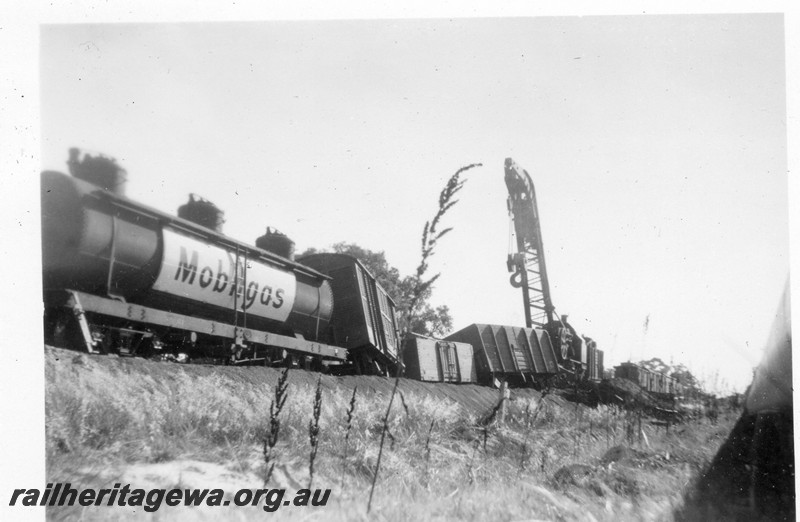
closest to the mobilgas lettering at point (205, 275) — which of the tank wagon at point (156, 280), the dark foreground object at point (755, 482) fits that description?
the tank wagon at point (156, 280)

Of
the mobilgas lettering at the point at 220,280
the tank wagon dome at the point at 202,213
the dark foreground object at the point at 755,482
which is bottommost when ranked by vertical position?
the dark foreground object at the point at 755,482

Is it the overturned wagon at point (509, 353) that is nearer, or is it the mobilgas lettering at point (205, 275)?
the mobilgas lettering at point (205, 275)

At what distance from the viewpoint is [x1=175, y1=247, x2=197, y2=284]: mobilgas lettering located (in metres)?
6.74

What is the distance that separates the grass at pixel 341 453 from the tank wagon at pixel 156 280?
0.85 metres

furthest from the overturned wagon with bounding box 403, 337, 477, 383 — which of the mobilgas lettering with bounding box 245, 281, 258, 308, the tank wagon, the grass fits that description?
the grass

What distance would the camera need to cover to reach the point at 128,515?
2.54 meters

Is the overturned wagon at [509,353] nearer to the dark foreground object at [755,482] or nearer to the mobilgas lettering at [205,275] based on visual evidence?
the mobilgas lettering at [205,275]

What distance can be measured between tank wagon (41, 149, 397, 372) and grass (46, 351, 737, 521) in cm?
85

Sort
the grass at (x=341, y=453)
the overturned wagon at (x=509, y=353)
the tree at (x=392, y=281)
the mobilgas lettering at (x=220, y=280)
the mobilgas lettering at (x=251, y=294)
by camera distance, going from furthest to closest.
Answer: the tree at (x=392, y=281), the overturned wagon at (x=509, y=353), the mobilgas lettering at (x=251, y=294), the mobilgas lettering at (x=220, y=280), the grass at (x=341, y=453)

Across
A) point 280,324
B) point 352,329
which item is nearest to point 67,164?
point 280,324

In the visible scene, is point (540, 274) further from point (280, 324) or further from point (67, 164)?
point (67, 164)

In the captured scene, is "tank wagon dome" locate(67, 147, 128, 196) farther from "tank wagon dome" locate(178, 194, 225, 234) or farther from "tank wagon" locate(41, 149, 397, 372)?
"tank wagon dome" locate(178, 194, 225, 234)

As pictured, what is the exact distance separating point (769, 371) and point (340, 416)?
424 centimetres

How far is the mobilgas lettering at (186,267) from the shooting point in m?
6.74
